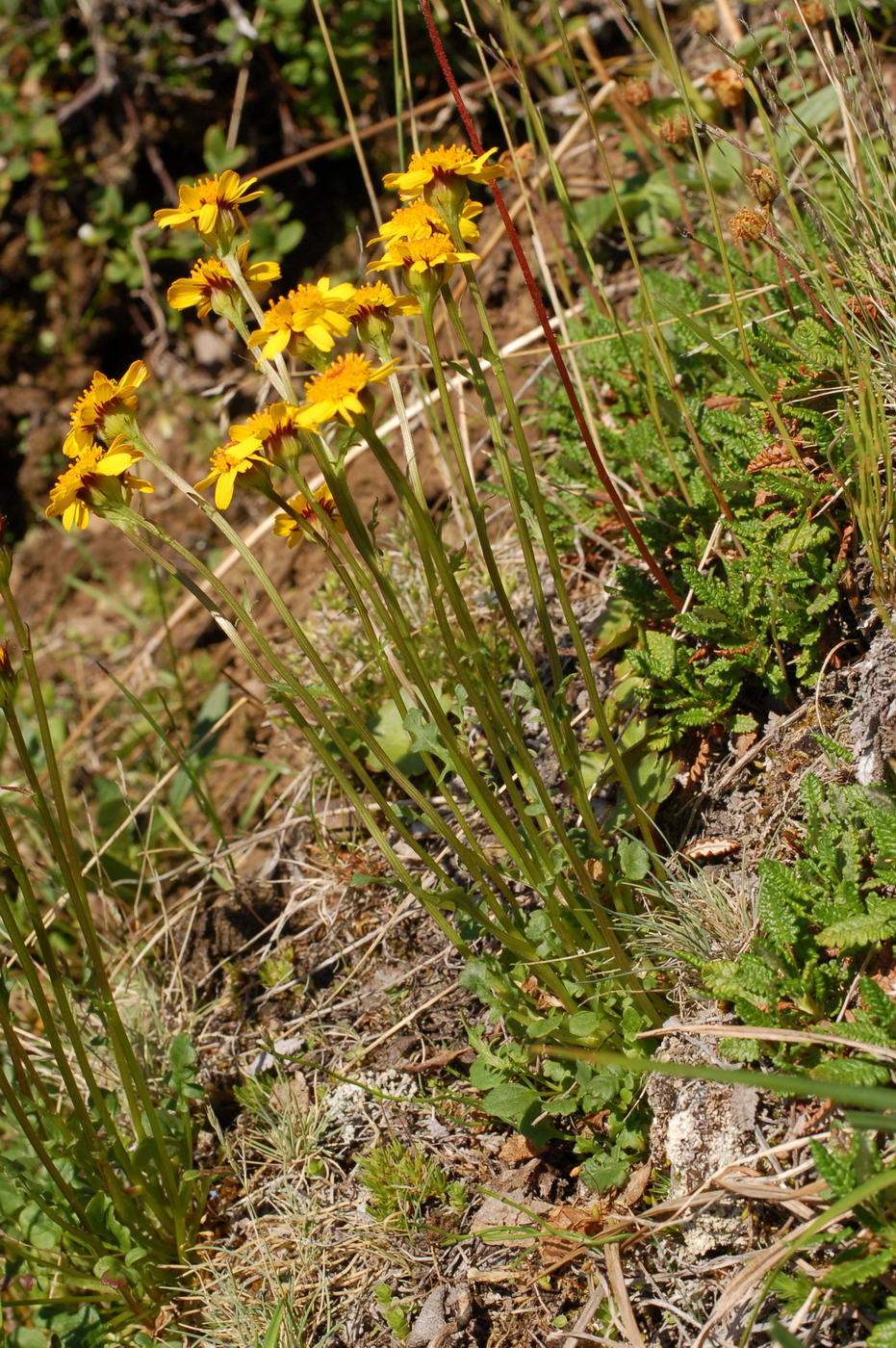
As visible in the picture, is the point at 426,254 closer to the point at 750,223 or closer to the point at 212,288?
the point at 212,288

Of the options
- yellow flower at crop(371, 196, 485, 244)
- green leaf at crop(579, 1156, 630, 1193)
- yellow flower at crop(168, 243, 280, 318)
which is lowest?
green leaf at crop(579, 1156, 630, 1193)

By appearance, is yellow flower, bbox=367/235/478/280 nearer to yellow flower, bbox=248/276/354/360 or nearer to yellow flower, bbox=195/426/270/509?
yellow flower, bbox=248/276/354/360

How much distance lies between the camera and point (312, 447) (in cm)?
118

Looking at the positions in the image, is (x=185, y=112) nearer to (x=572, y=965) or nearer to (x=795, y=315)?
(x=795, y=315)

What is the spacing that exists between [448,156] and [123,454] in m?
0.52

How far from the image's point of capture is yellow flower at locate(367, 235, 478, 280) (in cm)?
120

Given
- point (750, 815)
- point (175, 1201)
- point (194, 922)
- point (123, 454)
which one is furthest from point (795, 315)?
point (175, 1201)

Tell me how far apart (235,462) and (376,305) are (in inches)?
9.9

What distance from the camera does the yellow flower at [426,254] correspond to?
47.2 inches

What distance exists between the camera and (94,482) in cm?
130

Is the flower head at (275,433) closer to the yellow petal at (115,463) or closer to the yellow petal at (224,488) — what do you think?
the yellow petal at (224,488)

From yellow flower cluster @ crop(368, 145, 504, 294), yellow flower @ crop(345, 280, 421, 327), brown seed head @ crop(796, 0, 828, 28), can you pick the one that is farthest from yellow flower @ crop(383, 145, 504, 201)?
brown seed head @ crop(796, 0, 828, 28)

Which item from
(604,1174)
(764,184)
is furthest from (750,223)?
(604,1174)

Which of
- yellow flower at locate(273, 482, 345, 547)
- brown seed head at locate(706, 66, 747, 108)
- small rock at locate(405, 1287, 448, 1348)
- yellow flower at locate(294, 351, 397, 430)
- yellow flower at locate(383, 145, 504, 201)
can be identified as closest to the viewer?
yellow flower at locate(294, 351, 397, 430)
